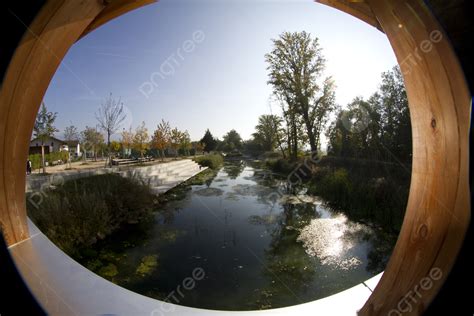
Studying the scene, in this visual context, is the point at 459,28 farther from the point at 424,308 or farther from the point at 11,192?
the point at 11,192

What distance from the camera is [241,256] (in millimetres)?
5180

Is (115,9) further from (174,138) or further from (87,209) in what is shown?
(174,138)

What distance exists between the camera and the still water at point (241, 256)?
3.89m

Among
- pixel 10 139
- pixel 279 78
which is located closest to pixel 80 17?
pixel 10 139

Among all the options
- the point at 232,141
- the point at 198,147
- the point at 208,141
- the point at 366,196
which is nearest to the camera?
the point at 366,196

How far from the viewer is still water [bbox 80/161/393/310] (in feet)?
12.8

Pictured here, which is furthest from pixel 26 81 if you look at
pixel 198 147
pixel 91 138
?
pixel 198 147

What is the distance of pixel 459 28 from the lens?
0.92 m

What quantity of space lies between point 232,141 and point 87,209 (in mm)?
49207

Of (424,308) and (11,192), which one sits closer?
(424,308)

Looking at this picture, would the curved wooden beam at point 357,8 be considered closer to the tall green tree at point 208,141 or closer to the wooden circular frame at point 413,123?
the wooden circular frame at point 413,123

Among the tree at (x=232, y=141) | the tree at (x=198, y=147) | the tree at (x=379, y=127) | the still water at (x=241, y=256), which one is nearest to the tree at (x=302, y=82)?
the tree at (x=379, y=127)

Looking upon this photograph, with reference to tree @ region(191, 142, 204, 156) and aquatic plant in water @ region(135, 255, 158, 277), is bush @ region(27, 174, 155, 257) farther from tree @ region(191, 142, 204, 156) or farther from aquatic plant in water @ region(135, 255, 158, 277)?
tree @ region(191, 142, 204, 156)

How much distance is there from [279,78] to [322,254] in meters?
13.9
